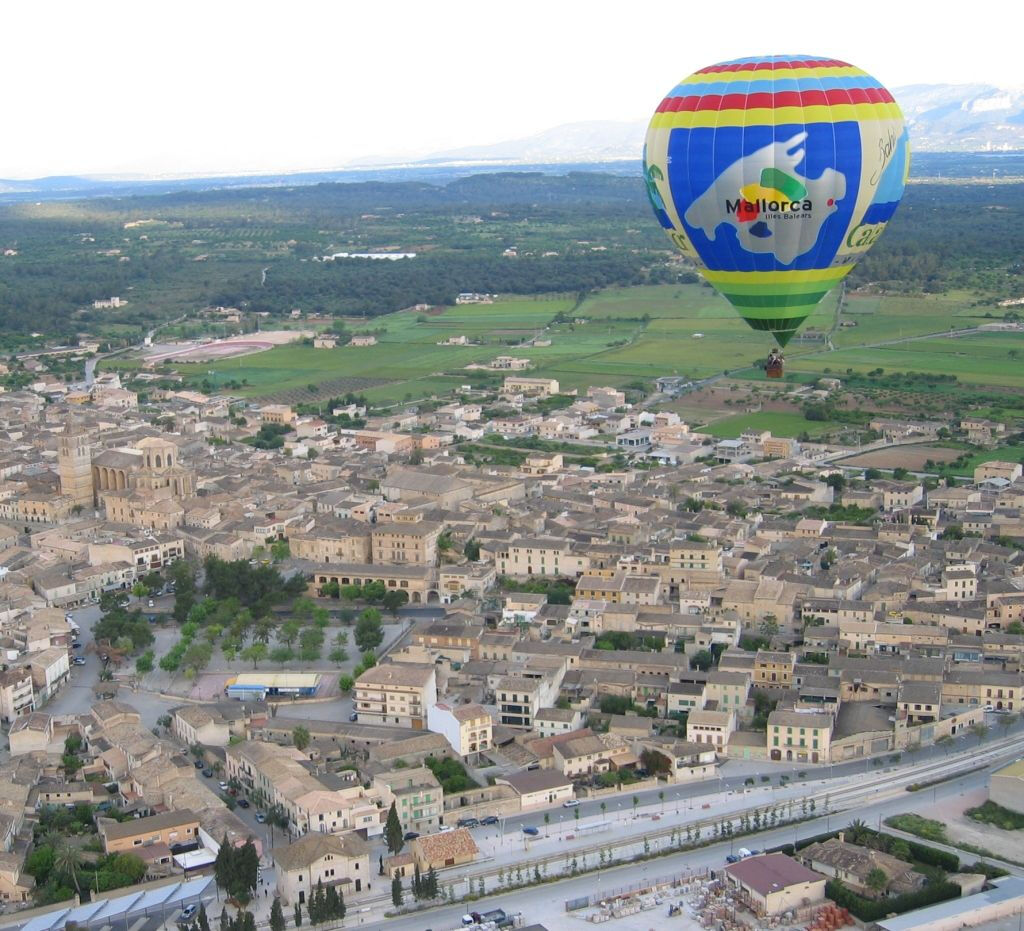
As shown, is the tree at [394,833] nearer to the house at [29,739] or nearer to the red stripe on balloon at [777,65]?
the house at [29,739]

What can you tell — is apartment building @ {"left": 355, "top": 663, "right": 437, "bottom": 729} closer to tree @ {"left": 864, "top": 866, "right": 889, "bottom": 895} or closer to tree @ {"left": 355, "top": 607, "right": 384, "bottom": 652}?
tree @ {"left": 355, "top": 607, "right": 384, "bottom": 652}

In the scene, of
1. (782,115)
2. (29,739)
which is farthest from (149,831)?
(782,115)

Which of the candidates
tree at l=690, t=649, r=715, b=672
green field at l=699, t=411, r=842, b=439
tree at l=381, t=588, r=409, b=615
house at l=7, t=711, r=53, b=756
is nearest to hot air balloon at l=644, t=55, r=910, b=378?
tree at l=690, t=649, r=715, b=672

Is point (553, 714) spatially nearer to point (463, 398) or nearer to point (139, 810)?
point (139, 810)

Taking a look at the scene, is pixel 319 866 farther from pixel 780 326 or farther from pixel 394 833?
pixel 780 326

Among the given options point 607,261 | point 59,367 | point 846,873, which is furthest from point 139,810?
point 607,261

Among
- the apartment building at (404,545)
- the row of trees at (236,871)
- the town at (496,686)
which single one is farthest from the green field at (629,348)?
the row of trees at (236,871)
